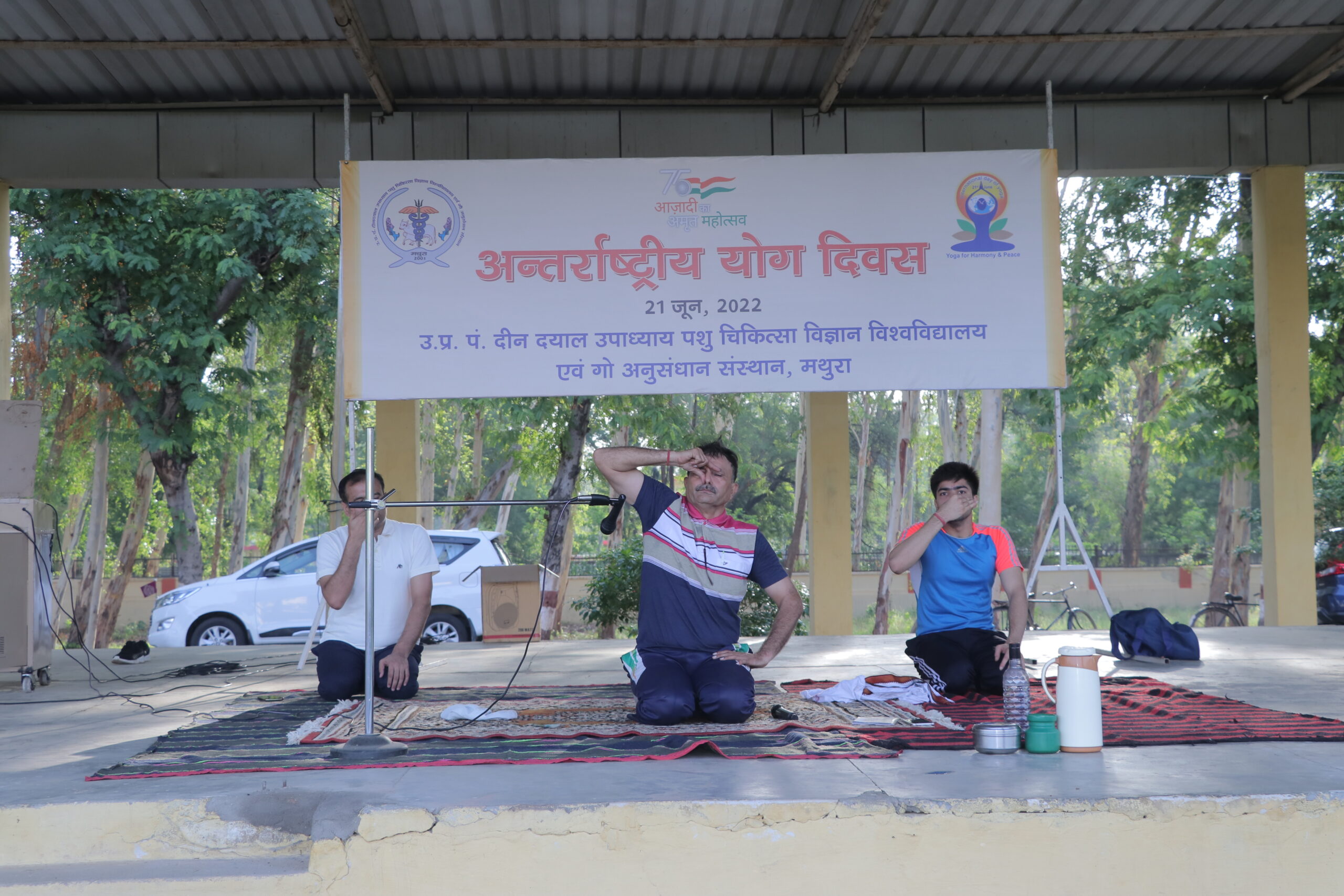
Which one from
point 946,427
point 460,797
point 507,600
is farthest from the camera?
point 946,427

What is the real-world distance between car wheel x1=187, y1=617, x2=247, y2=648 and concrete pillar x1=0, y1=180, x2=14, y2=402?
3.65 metres

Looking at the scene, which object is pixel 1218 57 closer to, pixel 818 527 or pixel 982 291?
pixel 982 291

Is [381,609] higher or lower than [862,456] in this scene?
lower

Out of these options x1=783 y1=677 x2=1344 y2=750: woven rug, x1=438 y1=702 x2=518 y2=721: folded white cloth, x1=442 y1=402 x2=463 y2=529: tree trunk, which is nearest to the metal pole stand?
x1=438 y1=702 x2=518 y2=721: folded white cloth

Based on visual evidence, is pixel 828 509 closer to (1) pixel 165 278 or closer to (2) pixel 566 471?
(2) pixel 566 471

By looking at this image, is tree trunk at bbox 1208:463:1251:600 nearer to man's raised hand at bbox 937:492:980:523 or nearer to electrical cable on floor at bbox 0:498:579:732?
man's raised hand at bbox 937:492:980:523

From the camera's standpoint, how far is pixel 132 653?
7.41 m

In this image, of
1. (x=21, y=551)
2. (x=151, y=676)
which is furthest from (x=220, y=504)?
(x=21, y=551)

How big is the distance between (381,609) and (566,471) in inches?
409

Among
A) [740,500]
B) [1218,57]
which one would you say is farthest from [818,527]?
[740,500]

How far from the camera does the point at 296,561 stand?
37.1 ft

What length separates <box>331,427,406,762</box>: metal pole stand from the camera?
355 centimetres

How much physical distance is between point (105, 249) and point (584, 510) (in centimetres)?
1989

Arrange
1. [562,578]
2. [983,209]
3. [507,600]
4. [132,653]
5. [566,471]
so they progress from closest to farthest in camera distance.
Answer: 1. [983,209]
2. [132,653]
3. [507,600]
4. [566,471]
5. [562,578]
